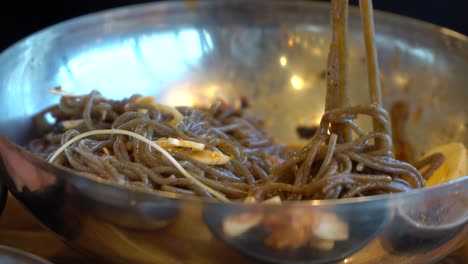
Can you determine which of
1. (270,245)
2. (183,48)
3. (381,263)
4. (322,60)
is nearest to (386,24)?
(322,60)

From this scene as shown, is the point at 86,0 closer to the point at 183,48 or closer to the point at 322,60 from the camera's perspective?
the point at 183,48

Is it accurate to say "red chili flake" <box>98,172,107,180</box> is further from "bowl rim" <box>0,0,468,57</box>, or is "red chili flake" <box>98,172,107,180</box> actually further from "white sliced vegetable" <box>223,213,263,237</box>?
"bowl rim" <box>0,0,468,57</box>

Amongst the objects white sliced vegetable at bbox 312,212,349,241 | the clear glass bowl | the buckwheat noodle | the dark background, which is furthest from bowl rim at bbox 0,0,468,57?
white sliced vegetable at bbox 312,212,349,241

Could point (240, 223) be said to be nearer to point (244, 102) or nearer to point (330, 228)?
point (330, 228)

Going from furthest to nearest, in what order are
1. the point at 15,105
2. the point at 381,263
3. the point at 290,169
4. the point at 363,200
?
the point at 15,105
the point at 290,169
the point at 381,263
the point at 363,200

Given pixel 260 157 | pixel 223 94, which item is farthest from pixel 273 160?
pixel 223 94

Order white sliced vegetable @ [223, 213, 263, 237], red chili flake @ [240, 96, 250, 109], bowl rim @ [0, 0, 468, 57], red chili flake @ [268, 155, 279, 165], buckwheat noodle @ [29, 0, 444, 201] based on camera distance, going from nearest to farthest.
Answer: white sliced vegetable @ [223, 213, 263, 237] < buckwheat noodle @ [29, 0, 444, 201] < red chili flake @ [268, 155, 279, 165] < bowl rim @ [0, 0, 468, 57] < red chili flake @ [240, 96, 250, 109]
